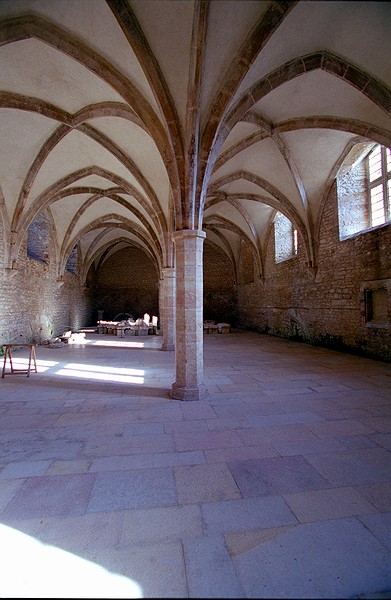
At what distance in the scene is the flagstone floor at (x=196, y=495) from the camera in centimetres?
152

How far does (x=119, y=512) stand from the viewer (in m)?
2.01

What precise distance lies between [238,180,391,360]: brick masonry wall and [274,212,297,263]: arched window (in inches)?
15.1

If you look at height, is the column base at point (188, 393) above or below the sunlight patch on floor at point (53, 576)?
above

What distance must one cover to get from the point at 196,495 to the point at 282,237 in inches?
486

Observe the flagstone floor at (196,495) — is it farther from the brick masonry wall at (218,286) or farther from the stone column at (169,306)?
the brick masonry wall at (218,286)

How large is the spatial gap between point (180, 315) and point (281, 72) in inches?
168

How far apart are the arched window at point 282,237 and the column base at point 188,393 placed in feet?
31.7

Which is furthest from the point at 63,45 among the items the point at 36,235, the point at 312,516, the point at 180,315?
the point at 36,235

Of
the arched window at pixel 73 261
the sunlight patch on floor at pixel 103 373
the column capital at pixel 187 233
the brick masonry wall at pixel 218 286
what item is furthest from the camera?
the brick masonry wall at pixel 218 286

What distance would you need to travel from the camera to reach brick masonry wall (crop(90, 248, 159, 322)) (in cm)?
2152

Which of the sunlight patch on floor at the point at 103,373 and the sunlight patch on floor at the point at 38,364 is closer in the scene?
the sunlight patch on floor at the point at 103,373

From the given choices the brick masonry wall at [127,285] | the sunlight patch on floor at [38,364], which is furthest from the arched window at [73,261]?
the sunlight patch on floor at [38,364]

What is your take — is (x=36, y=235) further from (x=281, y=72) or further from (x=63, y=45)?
(x=281, y=72)

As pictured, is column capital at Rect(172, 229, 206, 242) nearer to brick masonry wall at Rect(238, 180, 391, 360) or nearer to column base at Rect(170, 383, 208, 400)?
column base at Rect(170, 383, 208, 400)
